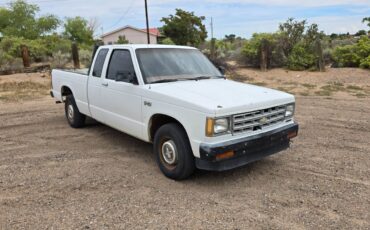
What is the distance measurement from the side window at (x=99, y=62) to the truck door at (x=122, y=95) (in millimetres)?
253

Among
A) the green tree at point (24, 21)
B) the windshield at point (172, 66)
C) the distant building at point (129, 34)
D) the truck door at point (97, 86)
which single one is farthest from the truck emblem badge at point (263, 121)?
the distant building at point (129, 34)

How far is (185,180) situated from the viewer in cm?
486

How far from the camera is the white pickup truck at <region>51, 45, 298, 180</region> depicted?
4.36 m

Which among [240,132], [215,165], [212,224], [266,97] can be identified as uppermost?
[266,97]

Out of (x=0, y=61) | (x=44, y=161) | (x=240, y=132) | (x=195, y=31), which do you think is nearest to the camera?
(x=240, y=132)

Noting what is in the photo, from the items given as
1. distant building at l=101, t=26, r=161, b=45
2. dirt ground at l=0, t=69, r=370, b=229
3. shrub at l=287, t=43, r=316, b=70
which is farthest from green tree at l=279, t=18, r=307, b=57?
distant building at l=101, t=26, r=161, b=45

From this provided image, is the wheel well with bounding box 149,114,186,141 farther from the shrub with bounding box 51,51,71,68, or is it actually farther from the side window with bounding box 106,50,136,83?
the shrub with bounding box 51,51,71,68

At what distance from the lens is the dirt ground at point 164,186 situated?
3.88m

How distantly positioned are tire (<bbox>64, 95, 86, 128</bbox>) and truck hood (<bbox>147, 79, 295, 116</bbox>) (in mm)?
3024

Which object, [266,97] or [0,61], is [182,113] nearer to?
[266,97]

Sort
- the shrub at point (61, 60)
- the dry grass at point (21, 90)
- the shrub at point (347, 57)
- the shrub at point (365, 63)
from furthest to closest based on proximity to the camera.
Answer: the shrub at point (61, 60) < the shrub at point (347, 57) < the shrub at point (365, 63) < the dry grass at point (21, 90)

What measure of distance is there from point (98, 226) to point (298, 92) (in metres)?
10.1

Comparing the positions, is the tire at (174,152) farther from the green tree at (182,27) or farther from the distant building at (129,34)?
the distant building at (129,34)

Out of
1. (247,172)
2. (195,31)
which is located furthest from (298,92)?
(195,31)
